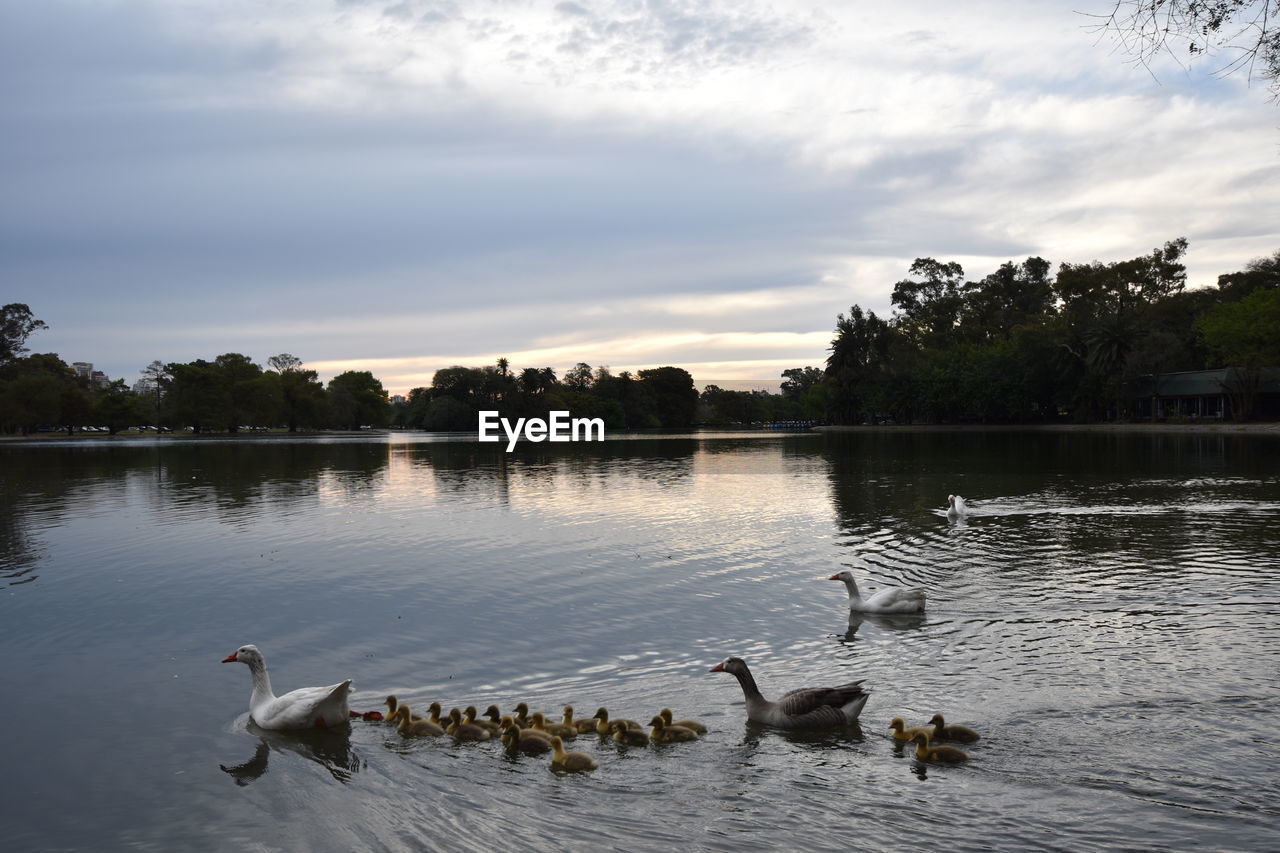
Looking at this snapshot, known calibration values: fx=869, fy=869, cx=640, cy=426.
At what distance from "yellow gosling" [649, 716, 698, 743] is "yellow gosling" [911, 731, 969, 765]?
2303mm

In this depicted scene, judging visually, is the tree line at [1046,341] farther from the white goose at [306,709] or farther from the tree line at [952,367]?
the white goose at [306,709]

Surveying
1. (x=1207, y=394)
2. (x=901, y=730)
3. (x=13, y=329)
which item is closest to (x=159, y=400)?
(x=13, y=329)

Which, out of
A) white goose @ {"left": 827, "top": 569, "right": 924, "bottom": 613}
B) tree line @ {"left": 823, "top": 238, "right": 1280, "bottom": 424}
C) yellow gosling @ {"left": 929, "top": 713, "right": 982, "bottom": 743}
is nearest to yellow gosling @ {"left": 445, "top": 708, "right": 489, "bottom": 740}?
yellow gosling @ {"left": 929, "top": 713, "right": 982, "bottom": 743}

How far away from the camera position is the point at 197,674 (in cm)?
1176

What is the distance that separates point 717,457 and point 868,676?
172 ft

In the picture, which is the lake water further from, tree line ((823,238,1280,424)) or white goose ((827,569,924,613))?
tree line ((823,238,1280,424))

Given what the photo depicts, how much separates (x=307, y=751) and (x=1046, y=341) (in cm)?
10846

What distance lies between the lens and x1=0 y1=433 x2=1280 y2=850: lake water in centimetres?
738

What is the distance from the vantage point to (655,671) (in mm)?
11453

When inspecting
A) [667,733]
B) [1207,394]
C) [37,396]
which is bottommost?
[667,733]

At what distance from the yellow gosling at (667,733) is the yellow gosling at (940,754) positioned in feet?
7.55

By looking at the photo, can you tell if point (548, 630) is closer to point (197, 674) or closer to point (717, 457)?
point (197, 674)

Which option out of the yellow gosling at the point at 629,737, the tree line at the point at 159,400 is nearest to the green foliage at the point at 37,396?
the tree line at the point at 159,400

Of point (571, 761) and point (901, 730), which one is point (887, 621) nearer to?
point (901, 730)
